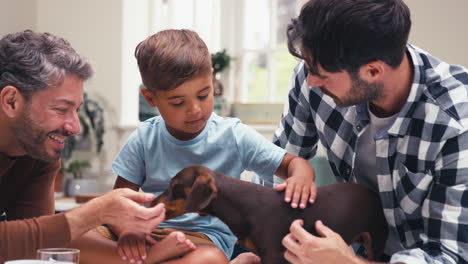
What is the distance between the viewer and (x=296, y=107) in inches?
87.4

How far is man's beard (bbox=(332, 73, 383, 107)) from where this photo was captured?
170 cm

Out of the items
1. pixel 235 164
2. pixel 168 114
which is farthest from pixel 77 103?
pixel 235 164

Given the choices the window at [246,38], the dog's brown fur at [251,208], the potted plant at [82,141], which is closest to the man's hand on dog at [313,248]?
the dog's brown fur at [251,208]

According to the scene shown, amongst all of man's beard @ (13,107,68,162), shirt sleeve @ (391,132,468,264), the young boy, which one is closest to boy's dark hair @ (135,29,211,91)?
the young boy

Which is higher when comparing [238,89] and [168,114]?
[168,114]

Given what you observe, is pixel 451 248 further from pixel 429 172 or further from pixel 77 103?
pixel 77 103

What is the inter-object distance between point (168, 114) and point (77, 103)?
259mm

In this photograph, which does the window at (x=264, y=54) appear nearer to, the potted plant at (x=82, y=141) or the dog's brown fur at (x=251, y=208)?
the potted plant at (x=82, y=141)

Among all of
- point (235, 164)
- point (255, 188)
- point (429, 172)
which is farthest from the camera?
point (235, 164)

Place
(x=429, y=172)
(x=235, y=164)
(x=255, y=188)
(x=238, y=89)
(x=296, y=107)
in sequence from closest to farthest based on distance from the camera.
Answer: (x=255, y=188)
(x=429, y=172)
(x=235, y=164)
(x=296, y=107)
(x=238, y=89)

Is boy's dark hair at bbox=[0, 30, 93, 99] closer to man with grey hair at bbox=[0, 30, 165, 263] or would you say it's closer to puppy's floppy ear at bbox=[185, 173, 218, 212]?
man with grey hair at bbox=[0, 30, 165, 263]

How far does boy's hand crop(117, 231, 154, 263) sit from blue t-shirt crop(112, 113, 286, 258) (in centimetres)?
21

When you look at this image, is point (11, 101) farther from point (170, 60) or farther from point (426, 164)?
point (426, 164)

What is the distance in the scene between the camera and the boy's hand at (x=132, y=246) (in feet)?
5.32
